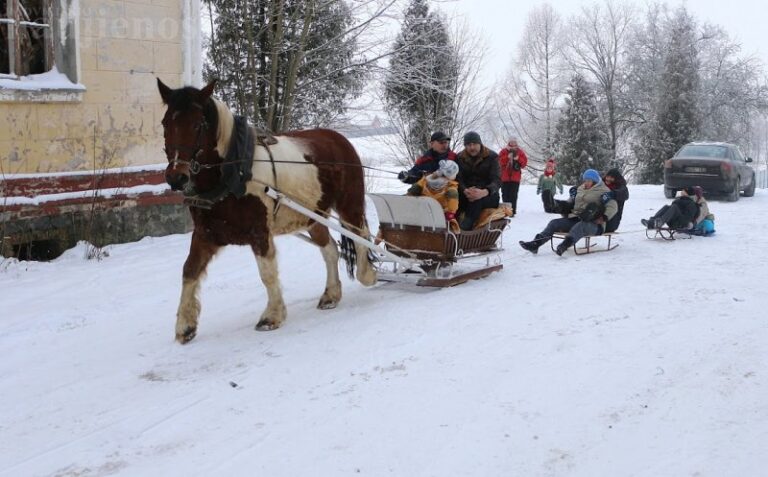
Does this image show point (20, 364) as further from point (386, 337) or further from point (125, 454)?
point (386, 337)

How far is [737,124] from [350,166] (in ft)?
156

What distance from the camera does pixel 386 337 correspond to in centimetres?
573

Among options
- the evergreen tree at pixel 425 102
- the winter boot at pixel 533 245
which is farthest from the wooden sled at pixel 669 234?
the evergreen tree at pixel 425 102

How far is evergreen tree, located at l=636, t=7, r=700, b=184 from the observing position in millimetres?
39688

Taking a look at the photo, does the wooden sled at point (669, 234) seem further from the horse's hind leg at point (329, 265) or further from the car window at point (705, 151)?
the car window at point (705, 151)

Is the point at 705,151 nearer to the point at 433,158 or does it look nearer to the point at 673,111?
the point at 433,158

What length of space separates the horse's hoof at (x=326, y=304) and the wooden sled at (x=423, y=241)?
941mm

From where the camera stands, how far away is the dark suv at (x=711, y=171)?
1853cm

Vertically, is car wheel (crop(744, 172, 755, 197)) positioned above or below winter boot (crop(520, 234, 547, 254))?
above

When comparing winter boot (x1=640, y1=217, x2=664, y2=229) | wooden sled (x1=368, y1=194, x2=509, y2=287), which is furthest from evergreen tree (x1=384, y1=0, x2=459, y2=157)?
wooden sled (x1=368, y1=194, x2=509, y2=287)

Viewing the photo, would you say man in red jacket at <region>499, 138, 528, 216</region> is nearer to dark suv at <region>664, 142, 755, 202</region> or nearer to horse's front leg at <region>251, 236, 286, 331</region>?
dark suv at <region>664, 142, 755, 202</region>

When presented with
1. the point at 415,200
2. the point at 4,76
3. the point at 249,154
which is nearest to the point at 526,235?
the point at 415,200

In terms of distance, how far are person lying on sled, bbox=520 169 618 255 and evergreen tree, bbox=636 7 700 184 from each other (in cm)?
3117

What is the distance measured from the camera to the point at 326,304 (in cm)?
698
